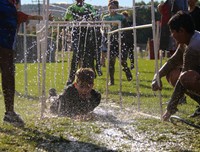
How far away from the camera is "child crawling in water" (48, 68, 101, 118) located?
5812 mm

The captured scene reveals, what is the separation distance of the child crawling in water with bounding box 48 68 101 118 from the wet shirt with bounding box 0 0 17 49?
1.13 m

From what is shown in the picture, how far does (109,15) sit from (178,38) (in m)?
5.99

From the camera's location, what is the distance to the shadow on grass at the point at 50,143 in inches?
154

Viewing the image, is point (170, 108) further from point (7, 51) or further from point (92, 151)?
point (7, 51)

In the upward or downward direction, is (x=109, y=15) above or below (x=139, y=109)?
above

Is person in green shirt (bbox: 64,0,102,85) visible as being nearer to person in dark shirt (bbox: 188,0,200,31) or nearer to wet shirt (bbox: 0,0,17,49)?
person in dark shirt (bbox: 188,0,200,31)

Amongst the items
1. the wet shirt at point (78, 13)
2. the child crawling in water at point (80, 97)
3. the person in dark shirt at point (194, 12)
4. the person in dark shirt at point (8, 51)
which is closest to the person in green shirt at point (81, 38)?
the wet shirt at point (78, 13)

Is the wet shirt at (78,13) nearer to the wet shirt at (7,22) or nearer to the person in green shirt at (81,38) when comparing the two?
the person in green shirt at (81,38)

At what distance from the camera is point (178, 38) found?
4.49 meters

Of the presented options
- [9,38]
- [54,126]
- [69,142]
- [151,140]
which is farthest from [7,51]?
[151,140]

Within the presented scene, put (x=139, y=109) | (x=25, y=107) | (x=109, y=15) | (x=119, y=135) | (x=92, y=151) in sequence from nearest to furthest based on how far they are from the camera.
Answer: (x=92, y=151)
(x=119, y=135)
(x=139, y=109)
(x=25, y=107)
(x=109, y=15)

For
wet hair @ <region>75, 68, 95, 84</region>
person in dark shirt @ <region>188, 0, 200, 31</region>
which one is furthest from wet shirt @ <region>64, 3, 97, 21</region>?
wet hair @ <region>75, 68, 95, 84</region>

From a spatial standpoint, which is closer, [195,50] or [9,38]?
[195,50]

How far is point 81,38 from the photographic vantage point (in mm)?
8523
